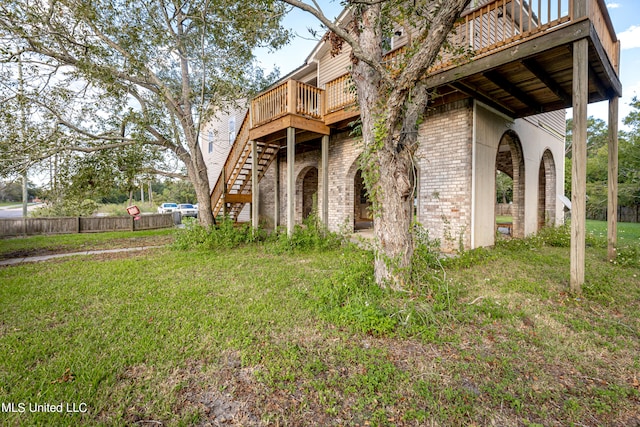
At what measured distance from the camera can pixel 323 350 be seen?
8.18 ft

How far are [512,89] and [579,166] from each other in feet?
10.6

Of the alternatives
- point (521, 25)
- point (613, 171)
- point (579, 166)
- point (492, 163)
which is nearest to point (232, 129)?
point (492, 163)

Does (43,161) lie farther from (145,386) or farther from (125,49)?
(145,386)

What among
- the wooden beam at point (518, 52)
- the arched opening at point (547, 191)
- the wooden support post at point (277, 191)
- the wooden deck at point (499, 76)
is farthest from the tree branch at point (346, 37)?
the arched opening at point (547, 191)

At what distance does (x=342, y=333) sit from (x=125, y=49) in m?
8.74

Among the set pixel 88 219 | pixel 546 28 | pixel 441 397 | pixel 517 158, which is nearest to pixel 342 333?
pixel 441 397

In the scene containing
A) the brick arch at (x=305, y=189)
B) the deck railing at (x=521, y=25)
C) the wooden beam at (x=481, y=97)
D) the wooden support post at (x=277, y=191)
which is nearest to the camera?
the deck railing at (x=521, y=25)

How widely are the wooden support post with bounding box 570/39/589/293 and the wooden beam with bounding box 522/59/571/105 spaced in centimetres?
99

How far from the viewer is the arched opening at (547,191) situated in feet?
31.2

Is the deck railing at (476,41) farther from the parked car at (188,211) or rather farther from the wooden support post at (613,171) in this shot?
the parked car at (188,211)

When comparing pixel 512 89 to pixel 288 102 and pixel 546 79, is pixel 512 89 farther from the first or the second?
pixel 288 102

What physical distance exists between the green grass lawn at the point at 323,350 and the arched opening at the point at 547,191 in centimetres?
561

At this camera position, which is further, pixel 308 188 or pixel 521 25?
pixel 308 188

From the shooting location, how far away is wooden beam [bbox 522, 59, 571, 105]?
15.9 feet
